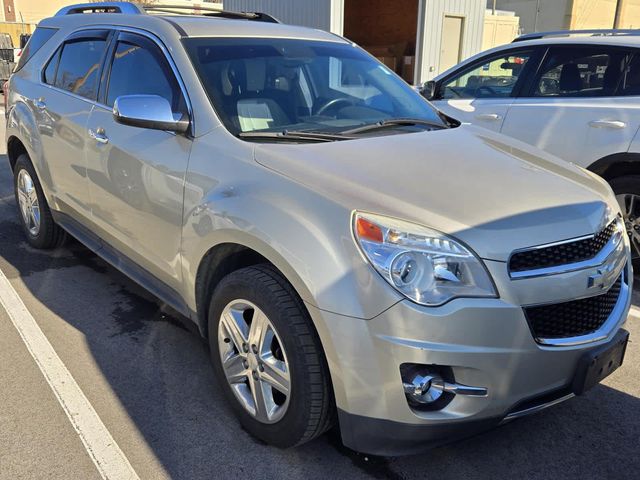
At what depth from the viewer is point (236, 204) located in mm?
2504

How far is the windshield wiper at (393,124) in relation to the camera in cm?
303

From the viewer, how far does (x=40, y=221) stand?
4867 millimetres

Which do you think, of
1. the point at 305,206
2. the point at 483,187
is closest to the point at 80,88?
the point at 305,206

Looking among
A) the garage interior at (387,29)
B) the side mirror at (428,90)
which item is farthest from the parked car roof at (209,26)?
the garage interior at (387,29)

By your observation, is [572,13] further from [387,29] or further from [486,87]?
[486,87]

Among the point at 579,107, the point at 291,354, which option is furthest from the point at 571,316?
the point at 579,107

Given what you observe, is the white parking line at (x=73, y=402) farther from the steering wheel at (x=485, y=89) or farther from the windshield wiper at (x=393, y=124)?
the steering wheel at (x=485, y=89)

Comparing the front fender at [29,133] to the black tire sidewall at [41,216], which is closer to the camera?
the front fender at [29,133]

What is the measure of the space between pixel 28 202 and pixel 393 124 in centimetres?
340

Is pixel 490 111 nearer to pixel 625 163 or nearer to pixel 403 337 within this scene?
pixel 625 163

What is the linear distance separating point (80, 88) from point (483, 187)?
9.66 ft

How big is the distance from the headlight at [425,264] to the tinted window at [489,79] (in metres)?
3.69

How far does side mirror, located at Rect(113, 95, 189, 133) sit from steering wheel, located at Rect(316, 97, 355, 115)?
2.53ft

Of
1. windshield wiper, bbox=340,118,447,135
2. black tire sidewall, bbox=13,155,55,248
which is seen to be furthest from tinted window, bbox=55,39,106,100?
windshield wiper, bbox=340,118,447,135
